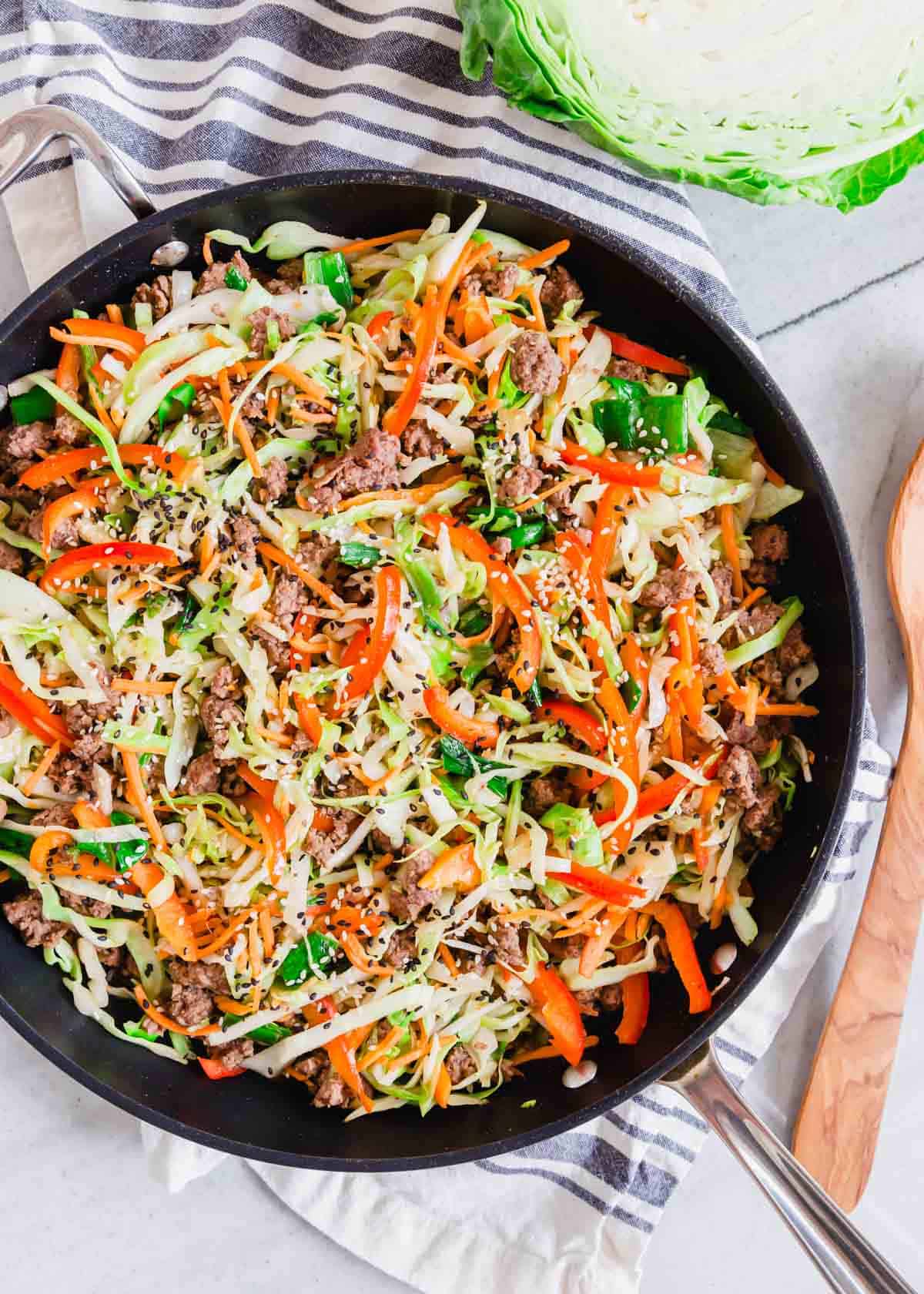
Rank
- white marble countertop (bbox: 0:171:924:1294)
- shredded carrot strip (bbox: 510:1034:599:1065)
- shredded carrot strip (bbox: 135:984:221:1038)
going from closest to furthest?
shredded carrot strip (bbox: 135:984:221:1038) < shredded carrot strip (bbox: 510:1034:599:1065) < white marble countertop (bbox: 0:171:924:1294)

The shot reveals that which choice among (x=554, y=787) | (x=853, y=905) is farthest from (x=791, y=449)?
(x=853, y=905)

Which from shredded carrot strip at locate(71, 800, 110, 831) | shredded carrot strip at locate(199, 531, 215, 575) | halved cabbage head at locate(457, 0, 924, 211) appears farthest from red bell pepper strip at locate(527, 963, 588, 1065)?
halved cabbage head at locate(457, 0, 924, 211)

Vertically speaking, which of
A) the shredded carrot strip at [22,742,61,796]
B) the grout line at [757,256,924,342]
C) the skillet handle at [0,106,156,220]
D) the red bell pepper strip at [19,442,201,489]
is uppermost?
the skillet handle at [0,106,156,220]

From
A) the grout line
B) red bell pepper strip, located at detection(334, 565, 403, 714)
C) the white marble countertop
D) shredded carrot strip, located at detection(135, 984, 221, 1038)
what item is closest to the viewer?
red bell pepper strip, located at detection(334, 565, 403, 714)

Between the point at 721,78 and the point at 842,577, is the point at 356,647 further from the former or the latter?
the point at 721,78

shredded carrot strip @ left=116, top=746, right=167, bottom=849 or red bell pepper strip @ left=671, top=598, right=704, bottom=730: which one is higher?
shredded carrot strip @ left=116, top=746, right=167, bottom=849

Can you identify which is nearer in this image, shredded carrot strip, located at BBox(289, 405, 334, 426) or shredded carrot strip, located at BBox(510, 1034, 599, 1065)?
shredded carrot strip, located at BBox(289, 405, 334, 426)

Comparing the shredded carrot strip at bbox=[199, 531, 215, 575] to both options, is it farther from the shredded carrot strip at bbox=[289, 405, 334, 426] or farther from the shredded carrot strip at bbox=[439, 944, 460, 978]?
the shredded carrot strip at bbox=[439, 944, 460, 978]

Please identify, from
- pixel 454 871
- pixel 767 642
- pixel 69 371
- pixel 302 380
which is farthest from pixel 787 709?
pixel 69 371
